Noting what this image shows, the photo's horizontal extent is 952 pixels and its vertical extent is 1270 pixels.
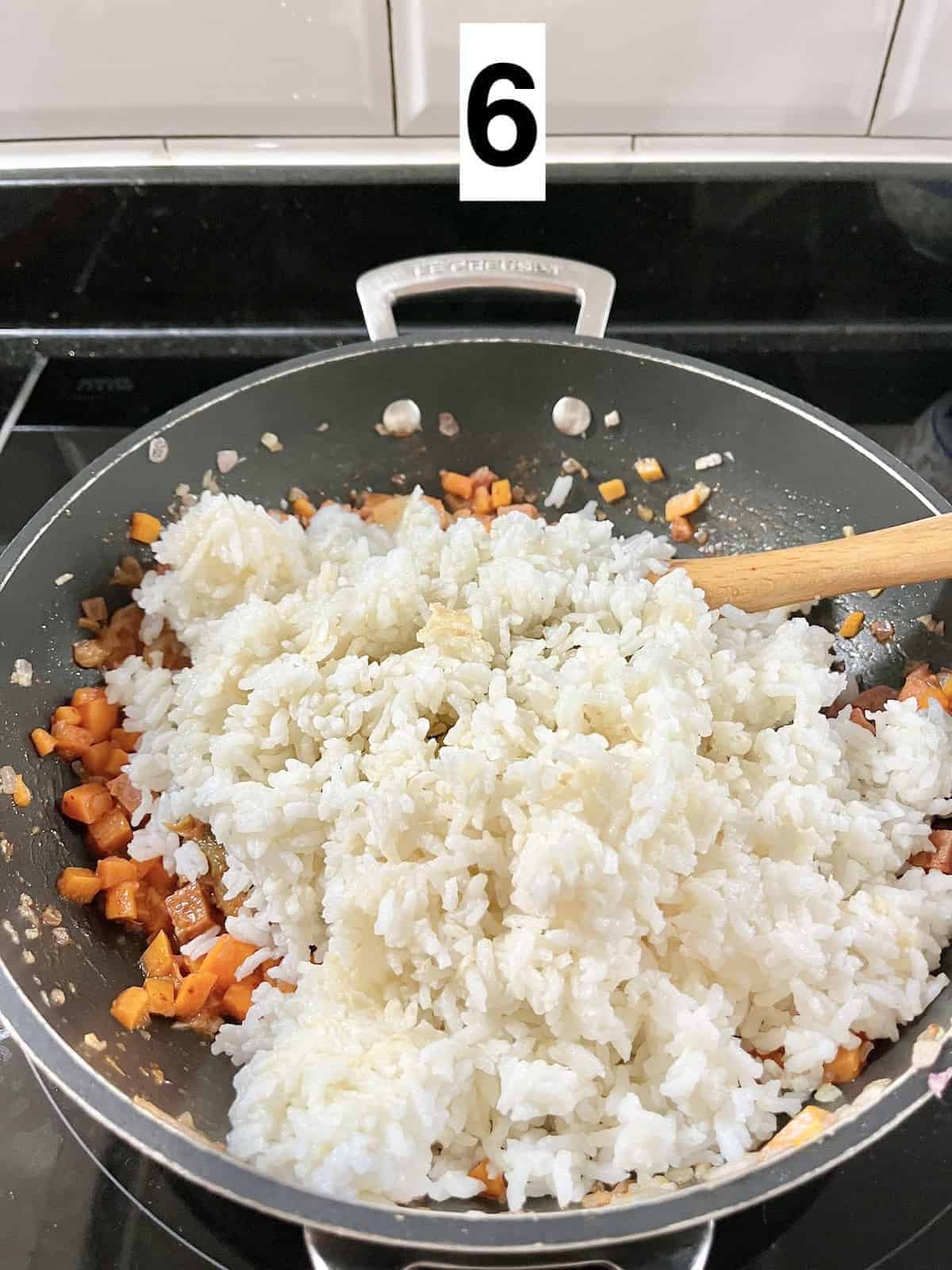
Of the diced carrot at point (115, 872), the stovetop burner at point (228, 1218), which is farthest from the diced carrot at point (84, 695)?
the stovetop burner at point (228, 1218)

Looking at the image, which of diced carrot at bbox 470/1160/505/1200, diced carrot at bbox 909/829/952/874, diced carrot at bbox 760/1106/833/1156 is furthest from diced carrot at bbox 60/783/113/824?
diced carrot at bbox 909/829/952/874

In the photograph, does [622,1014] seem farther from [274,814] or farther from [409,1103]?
[274,814]

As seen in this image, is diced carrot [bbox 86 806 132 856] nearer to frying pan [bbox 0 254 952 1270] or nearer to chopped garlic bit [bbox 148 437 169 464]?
frying pan [bbox 0 254 952 1270]

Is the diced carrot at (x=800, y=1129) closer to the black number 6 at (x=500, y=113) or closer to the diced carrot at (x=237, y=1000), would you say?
the diced carrot at (x=237, y=1000)

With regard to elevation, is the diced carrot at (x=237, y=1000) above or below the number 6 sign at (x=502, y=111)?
below

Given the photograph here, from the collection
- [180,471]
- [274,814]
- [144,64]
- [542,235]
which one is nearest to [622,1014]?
[274,814]

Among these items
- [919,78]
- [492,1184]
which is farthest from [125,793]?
[919,78]
